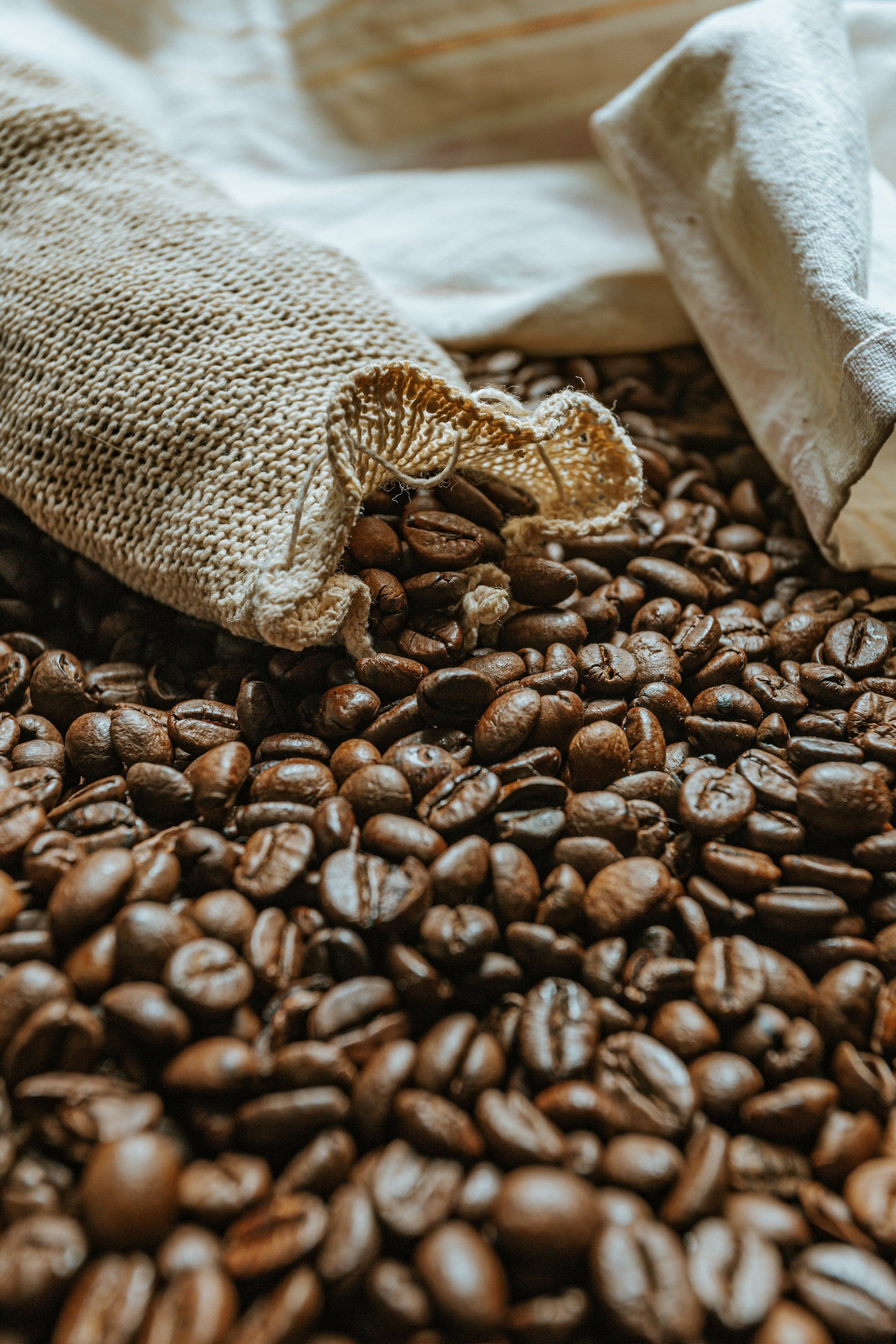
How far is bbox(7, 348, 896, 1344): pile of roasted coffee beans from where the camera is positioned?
763 millimetres

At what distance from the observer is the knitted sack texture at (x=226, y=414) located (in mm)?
1160

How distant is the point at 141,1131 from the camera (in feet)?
2.71

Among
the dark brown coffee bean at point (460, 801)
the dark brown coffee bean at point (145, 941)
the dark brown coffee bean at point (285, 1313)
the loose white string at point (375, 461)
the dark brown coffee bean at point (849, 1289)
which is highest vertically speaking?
the loose white string at point (375, 461)

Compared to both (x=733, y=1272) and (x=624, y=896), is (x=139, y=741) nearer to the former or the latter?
(x=624, y=896)

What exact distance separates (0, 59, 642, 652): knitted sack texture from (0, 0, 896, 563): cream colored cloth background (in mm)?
418

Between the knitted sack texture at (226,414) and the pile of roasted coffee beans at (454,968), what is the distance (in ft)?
0.37

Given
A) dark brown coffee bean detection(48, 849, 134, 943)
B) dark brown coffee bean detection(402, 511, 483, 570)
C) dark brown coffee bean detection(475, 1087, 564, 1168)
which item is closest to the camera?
dark brown coffee bean detection(475, 1087, 564, 1168)

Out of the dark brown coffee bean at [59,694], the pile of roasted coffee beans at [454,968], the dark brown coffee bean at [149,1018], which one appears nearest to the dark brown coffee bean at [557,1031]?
the pile of roasted coffee beans at [454,968]

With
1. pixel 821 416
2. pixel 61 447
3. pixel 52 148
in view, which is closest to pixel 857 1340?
pixel 821 416

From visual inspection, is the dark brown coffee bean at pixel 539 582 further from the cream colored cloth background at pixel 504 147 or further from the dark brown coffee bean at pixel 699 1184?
the dark brown coffee bean at pixel 699 1184

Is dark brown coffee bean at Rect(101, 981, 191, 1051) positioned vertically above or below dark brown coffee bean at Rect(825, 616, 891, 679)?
above

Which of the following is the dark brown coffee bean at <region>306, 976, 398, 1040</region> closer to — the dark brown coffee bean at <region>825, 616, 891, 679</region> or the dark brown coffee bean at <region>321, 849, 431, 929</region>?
the dark brown coffee bean at <region>321, 849, 431, 929</region>

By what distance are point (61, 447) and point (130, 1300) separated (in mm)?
1095

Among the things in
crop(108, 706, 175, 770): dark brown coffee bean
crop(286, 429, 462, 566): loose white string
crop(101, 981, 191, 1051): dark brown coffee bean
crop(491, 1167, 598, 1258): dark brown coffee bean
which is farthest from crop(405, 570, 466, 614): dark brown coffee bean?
crop(491, 1167, 598, 1258): dark brown coffee bean
